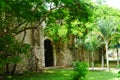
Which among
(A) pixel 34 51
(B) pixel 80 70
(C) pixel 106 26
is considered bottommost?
(B) pixel 80 70

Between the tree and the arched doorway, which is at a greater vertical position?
the tree

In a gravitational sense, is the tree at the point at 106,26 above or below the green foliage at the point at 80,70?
above

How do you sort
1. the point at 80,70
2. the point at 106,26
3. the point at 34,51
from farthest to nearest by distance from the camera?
the point at 34,51, the point at 106,26, the point at 80,70

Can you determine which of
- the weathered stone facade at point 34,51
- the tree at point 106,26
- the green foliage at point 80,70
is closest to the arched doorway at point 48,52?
the weathered stone facade at point 34,51

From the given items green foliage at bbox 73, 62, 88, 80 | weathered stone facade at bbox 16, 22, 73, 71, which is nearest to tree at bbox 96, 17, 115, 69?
weathered stone facade at bbox 16, 22, 73, 71

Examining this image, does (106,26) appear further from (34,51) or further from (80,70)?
(80,70)

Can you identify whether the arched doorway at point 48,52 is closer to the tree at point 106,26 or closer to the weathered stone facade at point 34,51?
the weathered stone facade at point 34,51

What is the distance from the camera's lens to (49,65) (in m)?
25.5

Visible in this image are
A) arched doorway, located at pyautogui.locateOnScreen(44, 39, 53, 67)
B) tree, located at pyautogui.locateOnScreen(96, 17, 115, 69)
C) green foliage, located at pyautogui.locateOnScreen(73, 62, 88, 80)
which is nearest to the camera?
green foliage, located at pyautogui.locateOnScreen(73, 62, 88, 80)

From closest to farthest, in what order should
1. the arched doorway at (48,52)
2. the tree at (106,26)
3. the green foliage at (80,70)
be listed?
1. the green foliage at (80,70)
2. the tree at (106,26)
3. the arched doorway at (48,52)

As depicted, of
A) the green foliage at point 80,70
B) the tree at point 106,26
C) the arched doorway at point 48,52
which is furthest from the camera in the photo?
the arched doorway at point 48,52

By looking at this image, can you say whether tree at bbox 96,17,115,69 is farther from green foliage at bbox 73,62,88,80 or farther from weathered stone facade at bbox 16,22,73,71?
green foliage at bbox 73,62,88,80

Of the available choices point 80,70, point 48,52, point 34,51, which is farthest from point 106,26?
point 48,52

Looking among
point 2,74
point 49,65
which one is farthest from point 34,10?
point 49,65
